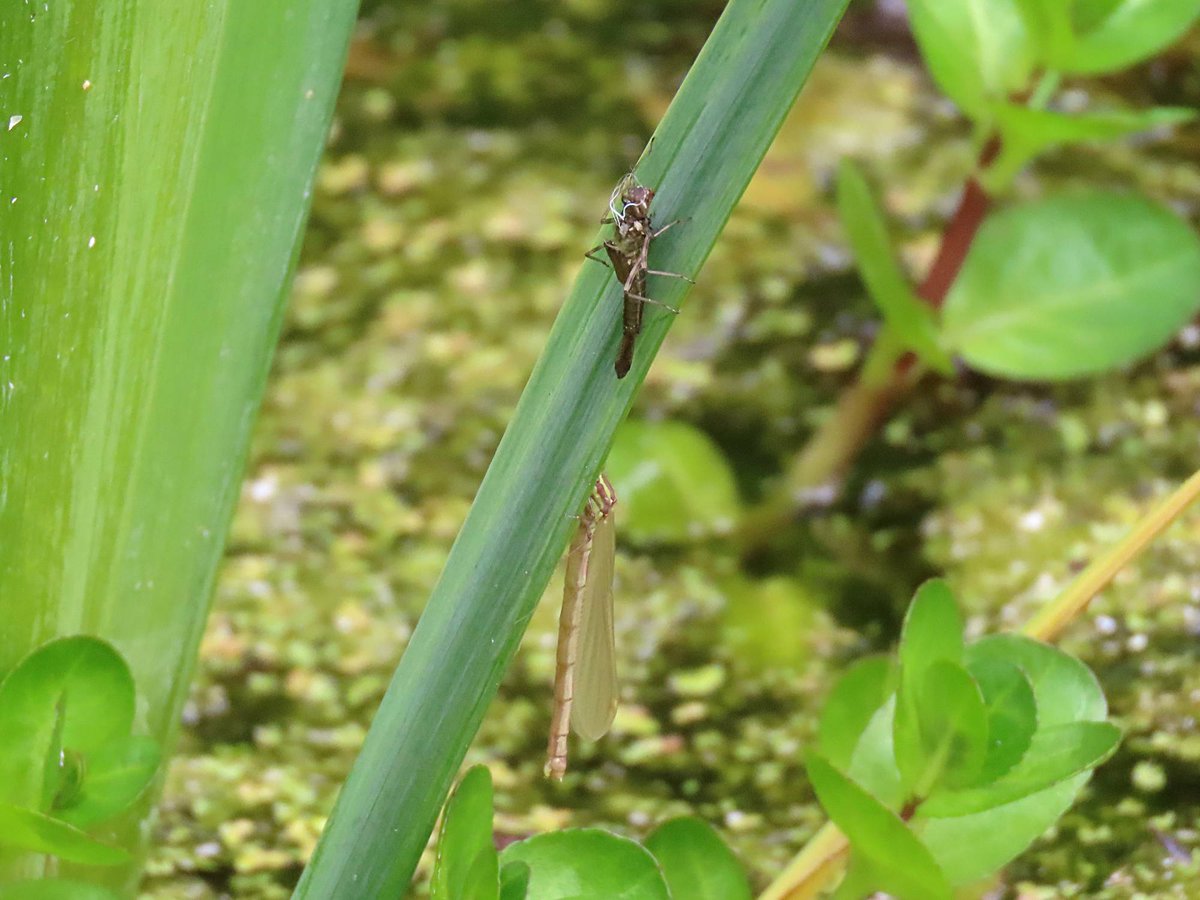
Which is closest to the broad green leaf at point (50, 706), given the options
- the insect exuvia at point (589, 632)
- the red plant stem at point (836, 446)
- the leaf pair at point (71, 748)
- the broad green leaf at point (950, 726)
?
the leaf pair at point (71, 748)

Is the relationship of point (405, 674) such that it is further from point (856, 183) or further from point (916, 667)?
point (856, 183)

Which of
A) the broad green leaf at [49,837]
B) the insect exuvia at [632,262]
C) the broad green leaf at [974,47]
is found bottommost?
the broad green leaf at [49,837]

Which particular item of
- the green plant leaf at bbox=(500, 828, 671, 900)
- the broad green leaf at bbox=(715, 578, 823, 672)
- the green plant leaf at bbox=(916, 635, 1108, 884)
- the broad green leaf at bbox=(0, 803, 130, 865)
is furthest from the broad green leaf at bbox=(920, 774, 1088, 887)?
the broad green leaf at bbox=(0, 803, 130, 865)

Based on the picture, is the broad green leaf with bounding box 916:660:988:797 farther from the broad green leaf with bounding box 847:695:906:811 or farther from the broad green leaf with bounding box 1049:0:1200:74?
the broad green leaf with bounding box 1049:0:1200:74

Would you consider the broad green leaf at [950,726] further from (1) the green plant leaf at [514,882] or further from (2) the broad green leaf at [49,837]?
(2) the broad green leaf at [49,837]

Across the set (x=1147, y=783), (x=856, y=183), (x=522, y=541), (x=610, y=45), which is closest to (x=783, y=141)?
(x=610, y=45)

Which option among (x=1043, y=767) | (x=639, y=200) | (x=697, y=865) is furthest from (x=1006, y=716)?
(x=639, y=200)
